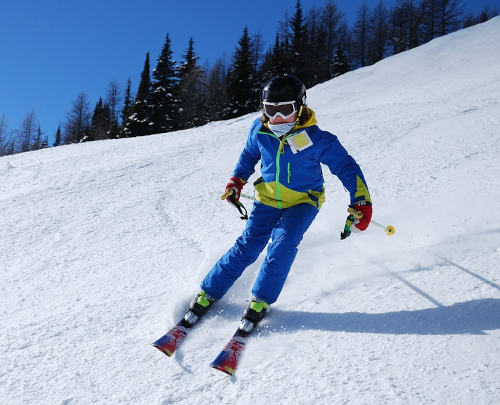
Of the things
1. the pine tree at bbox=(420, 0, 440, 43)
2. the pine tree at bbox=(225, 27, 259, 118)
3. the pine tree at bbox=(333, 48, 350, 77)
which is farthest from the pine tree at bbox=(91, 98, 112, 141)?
the pine tree at bbox=(420, 0, 440, 43)

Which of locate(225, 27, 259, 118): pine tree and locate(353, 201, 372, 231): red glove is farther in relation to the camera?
locate(225, 27, 259, 118): pine tree

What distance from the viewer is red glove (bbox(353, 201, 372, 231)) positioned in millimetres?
2443

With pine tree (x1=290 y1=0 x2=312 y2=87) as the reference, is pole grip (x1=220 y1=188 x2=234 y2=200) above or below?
below

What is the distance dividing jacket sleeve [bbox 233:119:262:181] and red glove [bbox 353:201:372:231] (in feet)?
3.04

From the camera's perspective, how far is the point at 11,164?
24.4ft

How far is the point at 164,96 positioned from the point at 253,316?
33.6 meters

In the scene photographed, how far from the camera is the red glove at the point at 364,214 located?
8.02 ft

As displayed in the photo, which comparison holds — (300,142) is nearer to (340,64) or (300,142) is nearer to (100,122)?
(340,64)

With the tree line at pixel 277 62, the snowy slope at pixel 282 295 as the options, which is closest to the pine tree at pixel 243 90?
the tree line at pixel 277 62

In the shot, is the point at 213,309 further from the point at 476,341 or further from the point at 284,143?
the point at 476,341

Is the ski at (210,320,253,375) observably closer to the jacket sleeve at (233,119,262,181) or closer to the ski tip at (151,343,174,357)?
the ski tip at (151,343,174,357)

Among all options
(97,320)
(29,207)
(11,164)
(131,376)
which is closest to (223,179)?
(29,207)

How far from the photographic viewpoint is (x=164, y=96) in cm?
3359

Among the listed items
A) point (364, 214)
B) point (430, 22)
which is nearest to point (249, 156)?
point (364, 214)
